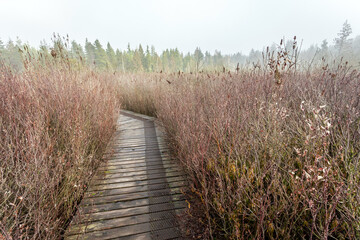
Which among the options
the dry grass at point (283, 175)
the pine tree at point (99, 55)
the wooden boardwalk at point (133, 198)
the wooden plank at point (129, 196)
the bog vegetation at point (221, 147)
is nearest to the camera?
the dry grass at point (283, 175)

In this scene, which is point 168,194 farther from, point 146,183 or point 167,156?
point 167,156

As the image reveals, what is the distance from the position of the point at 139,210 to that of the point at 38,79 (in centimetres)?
294

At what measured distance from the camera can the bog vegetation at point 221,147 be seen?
4.44ft

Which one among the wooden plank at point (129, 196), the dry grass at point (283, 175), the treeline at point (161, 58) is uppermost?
the treeline at point (161, 58)

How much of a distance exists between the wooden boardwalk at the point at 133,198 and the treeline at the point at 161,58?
2.55 metres

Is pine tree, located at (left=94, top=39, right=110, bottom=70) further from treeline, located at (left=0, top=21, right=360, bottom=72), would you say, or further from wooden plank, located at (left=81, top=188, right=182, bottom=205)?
wooden plank, located at (left=81, top=188, right=182, bottom=205)

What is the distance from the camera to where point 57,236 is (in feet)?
5.74

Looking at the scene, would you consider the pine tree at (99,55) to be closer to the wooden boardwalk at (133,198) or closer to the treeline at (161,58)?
the treeline at (161,58)

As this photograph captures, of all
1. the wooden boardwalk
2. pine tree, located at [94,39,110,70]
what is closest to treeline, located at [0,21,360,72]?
pine tree, located at [94,39,110,70]

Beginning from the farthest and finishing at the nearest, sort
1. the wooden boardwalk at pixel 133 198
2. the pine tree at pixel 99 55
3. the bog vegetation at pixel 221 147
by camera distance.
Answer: the pine tree at pixel 99 55, the wooden boardwalk at pixel 133 198, the bog vegetation at pixel 221 147

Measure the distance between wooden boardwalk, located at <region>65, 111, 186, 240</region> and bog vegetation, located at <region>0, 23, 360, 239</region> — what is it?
0.19 m

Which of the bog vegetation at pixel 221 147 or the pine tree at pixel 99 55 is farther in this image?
the pine tree at pixel 99 55

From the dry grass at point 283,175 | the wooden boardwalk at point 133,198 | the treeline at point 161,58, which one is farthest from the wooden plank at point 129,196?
the treeline at point 161,58

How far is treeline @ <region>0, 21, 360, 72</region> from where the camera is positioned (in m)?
3.55
